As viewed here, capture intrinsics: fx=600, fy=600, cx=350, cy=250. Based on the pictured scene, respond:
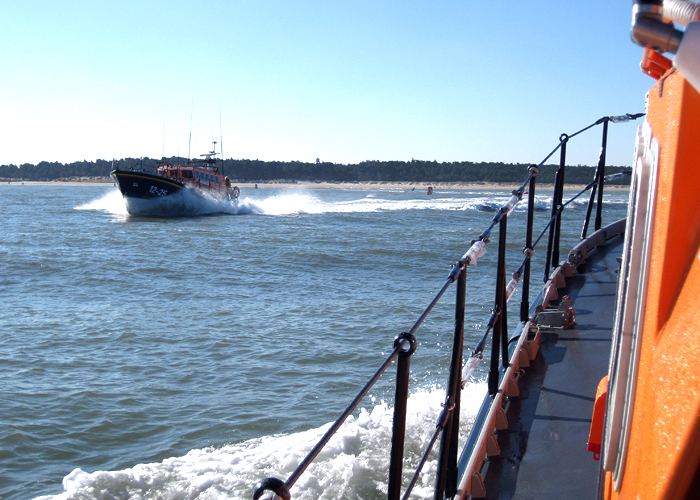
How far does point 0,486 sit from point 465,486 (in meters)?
4.18

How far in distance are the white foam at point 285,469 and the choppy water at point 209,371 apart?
→ 0.01 metres

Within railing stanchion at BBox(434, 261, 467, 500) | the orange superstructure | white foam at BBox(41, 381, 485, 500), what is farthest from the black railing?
white foam at BBox(41, 381, 485, 500)

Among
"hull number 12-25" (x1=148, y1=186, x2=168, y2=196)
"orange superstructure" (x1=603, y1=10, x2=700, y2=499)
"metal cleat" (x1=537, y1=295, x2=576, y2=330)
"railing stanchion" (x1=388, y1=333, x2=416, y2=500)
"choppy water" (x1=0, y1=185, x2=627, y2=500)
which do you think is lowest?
"choppy water" (x1=0, y1=185, x2=627, y2=500)

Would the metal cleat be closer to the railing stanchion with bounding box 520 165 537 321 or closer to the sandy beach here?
the railing stanchion with bounding box 520 165 537 321

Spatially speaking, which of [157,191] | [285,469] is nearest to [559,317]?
[285,469]

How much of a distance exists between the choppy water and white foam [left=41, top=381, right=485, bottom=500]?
14 millimetres

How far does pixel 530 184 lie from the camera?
123 inches

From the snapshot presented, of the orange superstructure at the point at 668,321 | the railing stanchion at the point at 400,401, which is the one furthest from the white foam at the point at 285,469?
the orange superstructure at the point at 668,321

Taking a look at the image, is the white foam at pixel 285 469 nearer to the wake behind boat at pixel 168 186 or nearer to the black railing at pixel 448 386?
the black railing at pixel 448 386

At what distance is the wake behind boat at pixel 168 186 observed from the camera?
30556mm

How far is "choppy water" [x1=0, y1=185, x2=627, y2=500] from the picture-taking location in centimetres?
450

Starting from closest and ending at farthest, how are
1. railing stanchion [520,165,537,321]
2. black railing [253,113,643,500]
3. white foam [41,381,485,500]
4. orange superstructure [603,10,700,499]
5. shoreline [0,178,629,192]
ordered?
1. orange superstructure [603,10,700,499]
2. black railing [253,113,643,500]
3. railing stanchion [520,165,537,321]
4. white foam [41,381,485,500]
5. shoreline [0,178,629,192]

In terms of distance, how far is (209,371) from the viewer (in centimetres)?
688

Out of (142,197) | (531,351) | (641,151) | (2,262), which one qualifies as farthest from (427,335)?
(142,197)
